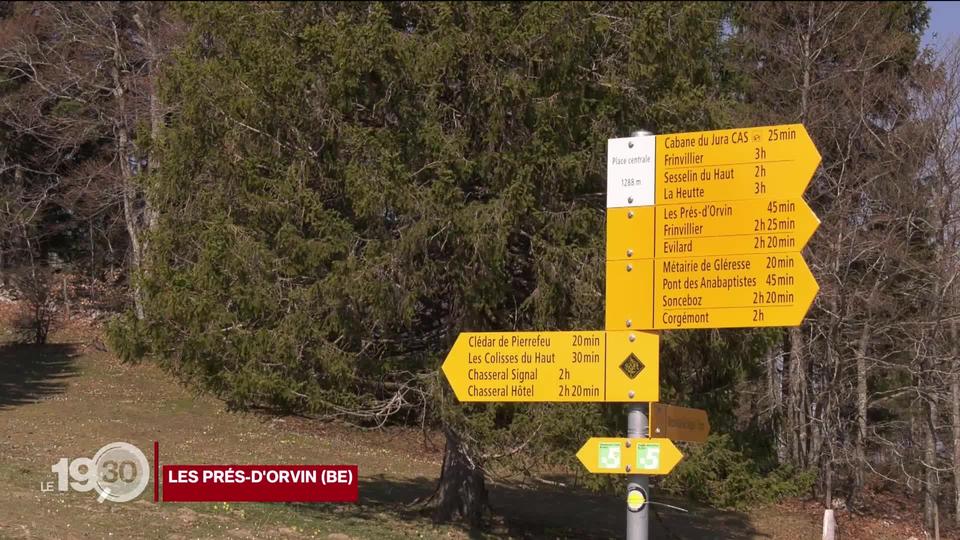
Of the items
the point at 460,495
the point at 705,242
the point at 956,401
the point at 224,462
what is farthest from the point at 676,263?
the point at 956,401

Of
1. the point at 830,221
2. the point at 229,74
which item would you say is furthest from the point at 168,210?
the point at 830,221

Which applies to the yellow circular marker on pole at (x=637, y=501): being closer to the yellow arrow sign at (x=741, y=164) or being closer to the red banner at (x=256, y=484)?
the yellow arrow sign at (x=741, y=164)

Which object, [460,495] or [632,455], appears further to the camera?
[460,495]

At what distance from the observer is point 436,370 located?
1150 centimetres

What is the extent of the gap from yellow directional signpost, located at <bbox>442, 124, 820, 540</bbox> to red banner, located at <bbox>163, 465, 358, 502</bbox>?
7.70 meters

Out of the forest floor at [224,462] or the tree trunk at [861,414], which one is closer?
the forest floor at [224,462]

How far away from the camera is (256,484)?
13867 millimetres

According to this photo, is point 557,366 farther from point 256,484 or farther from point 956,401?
point 956,401

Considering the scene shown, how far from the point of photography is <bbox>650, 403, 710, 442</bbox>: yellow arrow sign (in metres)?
6.38

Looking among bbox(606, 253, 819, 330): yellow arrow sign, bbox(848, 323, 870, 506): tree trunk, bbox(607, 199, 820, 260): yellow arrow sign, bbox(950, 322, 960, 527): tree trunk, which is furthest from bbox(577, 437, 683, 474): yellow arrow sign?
bbox(950, 322, 960, 527): tree trunk

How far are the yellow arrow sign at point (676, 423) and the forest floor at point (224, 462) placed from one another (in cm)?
593

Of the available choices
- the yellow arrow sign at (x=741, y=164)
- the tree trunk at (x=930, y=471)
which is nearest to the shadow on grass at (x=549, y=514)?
the tree trunk at (x=930, y=471)

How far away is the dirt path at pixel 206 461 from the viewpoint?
11266mm

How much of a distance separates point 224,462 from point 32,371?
37.1ft
